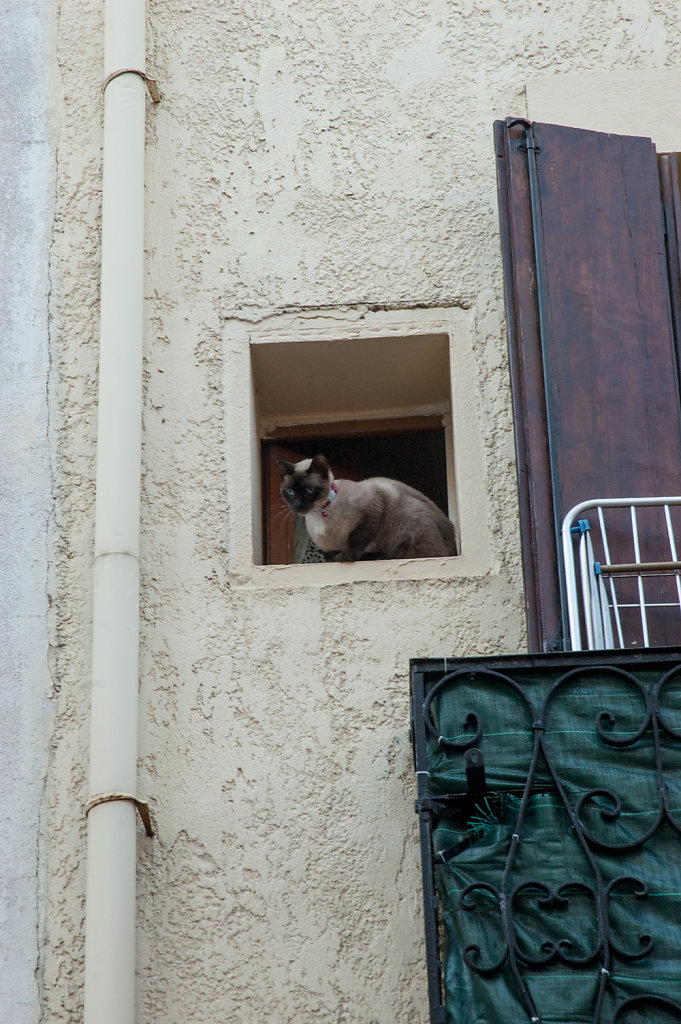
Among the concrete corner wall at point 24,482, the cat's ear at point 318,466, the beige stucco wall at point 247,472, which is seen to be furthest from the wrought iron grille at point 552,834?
the cat's ear at point 318,466

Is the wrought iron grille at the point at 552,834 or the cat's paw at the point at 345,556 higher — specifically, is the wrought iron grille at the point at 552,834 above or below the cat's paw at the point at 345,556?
below

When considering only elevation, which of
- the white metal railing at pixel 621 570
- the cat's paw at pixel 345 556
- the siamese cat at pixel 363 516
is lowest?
the white metal railing at pixel 621 570

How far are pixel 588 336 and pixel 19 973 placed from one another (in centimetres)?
241

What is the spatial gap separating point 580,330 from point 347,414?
4.50 ft

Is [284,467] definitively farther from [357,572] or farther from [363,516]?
[357,572]

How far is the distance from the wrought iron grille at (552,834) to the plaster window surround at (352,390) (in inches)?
31.9

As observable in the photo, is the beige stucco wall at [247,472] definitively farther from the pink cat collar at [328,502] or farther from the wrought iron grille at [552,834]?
the pink cat collar at [328,502]

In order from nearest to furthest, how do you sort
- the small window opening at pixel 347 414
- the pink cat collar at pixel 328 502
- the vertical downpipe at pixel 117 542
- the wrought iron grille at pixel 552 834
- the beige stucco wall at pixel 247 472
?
the wrought iron grille at pixel 552 834
the vertical downpipe at pixel 117 542
the beige stucco wall at pixel 247 472
the small window opening at pixel 347 414
the pink cat collar at pixel 328 502

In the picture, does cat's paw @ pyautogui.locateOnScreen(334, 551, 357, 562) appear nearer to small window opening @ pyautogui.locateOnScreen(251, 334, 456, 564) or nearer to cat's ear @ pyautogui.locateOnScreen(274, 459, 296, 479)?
small window opening @ pyautogui.locateOnScreen(251, 334, 456, 564)

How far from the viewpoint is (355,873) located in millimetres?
3986

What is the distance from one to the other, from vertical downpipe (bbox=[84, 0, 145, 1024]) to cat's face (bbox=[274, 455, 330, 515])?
941 mm

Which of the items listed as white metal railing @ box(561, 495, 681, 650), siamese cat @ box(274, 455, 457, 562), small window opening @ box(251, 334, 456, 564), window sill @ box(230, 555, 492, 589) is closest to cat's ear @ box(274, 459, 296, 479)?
siamese cat @ box(274, 455, 457, 562)

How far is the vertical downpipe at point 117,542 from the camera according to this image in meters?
3.79

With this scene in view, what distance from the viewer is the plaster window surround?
4453 millimetres
